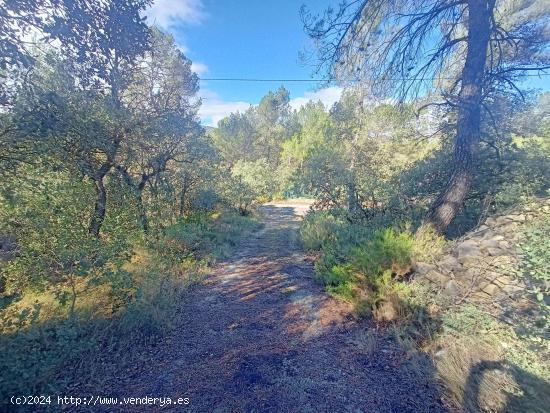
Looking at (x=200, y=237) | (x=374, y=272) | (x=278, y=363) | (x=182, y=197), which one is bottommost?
(x=278, y=363)

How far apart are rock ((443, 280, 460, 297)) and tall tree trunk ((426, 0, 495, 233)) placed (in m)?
1.36

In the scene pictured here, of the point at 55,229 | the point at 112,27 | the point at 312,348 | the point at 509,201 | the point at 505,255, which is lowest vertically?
the point at 312,348

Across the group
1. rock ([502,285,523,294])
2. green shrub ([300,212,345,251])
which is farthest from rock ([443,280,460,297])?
green shrub ([300,212,345,251])

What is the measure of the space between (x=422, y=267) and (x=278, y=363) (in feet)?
8.11

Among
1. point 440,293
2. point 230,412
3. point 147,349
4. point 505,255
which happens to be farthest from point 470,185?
point 147,349

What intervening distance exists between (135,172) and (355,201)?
6177mm

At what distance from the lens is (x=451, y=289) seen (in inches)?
125

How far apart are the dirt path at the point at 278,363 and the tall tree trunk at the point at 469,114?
8.60ft

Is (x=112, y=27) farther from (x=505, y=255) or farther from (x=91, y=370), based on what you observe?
(x=505, y=255)

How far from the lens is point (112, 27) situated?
3.17m

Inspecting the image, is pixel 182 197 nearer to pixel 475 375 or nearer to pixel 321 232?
pixel 321 232

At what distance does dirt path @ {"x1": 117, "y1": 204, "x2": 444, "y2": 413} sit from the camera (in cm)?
230

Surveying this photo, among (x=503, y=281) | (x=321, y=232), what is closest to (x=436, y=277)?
(x=503, y=281)

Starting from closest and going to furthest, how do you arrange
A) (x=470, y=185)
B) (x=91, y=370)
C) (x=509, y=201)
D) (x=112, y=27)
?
(x=91, y=370)
(x=112, y=27)
(x=509, y=201)
(x=470, y=185)
